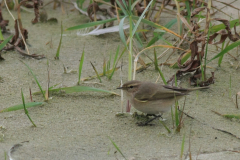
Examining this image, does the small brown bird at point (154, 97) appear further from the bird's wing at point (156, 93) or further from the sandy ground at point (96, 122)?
the sandy ground at point (96, 122)

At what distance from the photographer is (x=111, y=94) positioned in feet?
12.8

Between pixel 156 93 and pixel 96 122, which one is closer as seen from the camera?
pixel 96 122

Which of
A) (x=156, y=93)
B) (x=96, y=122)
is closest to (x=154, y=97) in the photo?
(x=156, y=93)

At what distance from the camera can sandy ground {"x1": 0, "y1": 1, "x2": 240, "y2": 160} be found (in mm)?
2918

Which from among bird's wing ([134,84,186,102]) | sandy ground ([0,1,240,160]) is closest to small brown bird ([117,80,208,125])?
bird's wing ([134,84,186,102])

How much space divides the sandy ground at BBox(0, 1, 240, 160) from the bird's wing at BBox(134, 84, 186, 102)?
8.9 inches

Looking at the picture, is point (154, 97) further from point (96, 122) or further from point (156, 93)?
point (96, 122)

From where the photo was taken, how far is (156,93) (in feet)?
11.6

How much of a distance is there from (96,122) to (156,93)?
622 mm

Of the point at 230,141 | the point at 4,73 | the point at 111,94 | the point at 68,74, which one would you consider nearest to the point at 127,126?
the point at 111,94

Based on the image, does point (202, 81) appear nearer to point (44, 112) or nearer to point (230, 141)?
point (230, 141)

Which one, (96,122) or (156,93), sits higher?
(156,93)

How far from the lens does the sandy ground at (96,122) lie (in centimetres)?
292

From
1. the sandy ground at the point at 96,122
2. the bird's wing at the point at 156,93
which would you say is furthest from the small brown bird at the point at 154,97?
the sandy ground at the point at 96,122
